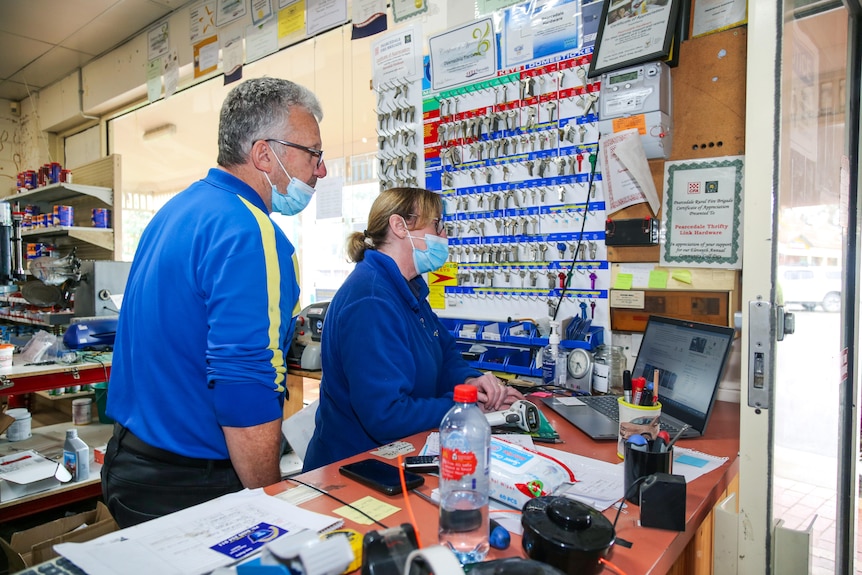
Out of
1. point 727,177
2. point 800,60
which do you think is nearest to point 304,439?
point 727,177

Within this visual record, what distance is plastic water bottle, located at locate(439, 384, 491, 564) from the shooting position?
82 centimetres

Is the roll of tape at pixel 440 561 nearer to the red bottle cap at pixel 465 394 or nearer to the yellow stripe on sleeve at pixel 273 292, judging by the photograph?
the red bottle cap at pixel 465 394

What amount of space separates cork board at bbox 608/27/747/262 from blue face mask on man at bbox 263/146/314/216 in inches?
50.4

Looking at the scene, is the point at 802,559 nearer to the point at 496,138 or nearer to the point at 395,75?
the point at 496,138

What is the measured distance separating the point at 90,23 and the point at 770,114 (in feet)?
16.7

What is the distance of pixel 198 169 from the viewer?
5.29 meters

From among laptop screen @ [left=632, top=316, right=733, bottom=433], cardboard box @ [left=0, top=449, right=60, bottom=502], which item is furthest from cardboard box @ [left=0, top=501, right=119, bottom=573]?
laptop screen @ [left=632, top=316, right=733, bottom=433]

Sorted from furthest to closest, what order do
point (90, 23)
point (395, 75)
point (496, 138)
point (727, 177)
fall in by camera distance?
point (90, 23) → point (395, 75) → point (496, 138) → point (727, 177)

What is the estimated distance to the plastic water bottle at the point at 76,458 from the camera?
2.37 m

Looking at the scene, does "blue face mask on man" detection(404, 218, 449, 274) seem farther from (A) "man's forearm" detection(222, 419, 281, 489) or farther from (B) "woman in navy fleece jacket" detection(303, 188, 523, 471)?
(A) "man's forearm" detection(222, 419, 281, 489)

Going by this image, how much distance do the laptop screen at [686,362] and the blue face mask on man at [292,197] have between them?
1.24 meters

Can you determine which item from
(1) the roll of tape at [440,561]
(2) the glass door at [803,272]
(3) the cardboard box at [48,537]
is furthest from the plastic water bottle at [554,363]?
(3) the cardboard box at [48,537]

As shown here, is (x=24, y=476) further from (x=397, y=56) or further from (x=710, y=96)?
(x=710, y=96)

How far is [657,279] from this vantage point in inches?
78.4
